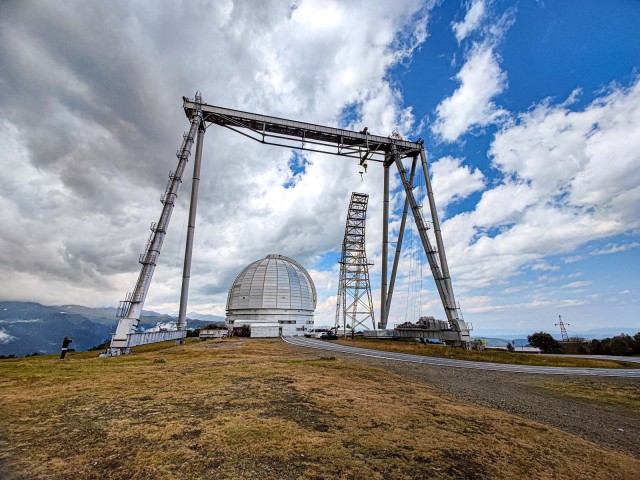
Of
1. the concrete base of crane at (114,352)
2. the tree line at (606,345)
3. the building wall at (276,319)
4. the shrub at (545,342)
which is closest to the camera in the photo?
the concrete base of crane at (114,352)

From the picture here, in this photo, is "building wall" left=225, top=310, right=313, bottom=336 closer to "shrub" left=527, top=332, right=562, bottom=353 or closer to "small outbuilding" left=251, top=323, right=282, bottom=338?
"small outbuilding" left=251, top=323, right=282, bottom=338

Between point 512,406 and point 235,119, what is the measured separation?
36607mm

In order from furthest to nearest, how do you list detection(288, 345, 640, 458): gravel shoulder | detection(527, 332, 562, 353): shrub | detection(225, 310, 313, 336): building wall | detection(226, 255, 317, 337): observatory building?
detection(226, 255, 317, 337): observatory building
detection(225, 310, 313, 336): building wall
detection(527, 332, 562, 353): shrub
detection(288, 345, 640, 458): gravel shoulder

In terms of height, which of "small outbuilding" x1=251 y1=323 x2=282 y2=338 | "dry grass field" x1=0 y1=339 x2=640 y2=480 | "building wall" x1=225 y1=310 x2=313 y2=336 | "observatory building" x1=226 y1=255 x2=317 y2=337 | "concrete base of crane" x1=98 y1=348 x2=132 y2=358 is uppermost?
"observatory building" x1=226 y1=255 x2=317 y2=337

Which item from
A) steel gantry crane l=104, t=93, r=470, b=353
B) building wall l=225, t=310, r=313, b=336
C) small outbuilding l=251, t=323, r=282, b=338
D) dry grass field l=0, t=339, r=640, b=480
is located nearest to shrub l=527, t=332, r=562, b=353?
steel gantry crane l=104, t=93, r=470, b=353

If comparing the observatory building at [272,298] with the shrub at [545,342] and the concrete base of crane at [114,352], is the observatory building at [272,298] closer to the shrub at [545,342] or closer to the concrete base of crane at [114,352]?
the concrete base of crane at [114,352]

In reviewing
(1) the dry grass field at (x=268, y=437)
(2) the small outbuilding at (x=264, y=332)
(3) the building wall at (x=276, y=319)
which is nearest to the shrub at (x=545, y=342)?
(2) the small outbuilding at (x=264, y=332)

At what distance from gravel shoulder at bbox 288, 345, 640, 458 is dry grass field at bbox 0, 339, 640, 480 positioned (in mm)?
1085

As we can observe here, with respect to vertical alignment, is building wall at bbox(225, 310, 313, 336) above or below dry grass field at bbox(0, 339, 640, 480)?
above

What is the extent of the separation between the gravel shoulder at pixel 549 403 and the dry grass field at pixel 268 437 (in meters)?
1.08

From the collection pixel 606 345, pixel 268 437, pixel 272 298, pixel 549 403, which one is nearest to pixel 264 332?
pixel 272 298

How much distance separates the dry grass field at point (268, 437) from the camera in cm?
406

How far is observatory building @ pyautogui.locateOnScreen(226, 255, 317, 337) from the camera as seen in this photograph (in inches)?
2589

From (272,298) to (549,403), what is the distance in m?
60.6
